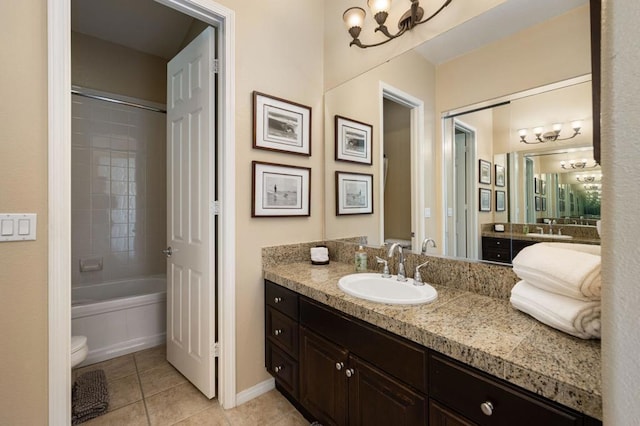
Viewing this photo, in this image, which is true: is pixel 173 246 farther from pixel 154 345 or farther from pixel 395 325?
pixel 395 325

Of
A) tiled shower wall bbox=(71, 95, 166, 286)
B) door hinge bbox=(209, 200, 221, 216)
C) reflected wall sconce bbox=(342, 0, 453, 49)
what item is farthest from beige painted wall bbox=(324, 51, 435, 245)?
tiled shower wall bbox=(71, 95, 166, 286)

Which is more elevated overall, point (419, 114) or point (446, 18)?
point (446, 18)

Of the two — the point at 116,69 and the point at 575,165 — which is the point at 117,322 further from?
the point at 575,165

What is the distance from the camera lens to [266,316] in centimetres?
189

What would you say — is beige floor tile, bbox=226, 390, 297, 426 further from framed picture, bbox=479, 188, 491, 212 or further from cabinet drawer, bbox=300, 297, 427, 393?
framed picture, bbox=479, 188, 491, 212

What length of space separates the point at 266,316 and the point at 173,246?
899mm

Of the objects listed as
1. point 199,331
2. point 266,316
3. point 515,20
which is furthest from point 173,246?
point 515,20

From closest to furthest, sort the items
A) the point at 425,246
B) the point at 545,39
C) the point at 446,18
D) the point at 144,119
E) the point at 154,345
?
the point at 545,39, the point at 446,18, the point at 425,246, the point at 154,345, the point at 144,119

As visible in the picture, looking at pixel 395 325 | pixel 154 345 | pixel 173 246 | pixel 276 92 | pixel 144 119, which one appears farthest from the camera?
pixel 144 119

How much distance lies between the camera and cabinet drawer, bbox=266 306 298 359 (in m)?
1.63

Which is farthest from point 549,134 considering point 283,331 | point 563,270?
point 283,331

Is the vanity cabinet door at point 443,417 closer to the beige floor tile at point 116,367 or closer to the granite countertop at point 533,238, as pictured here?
the granite countertop at point 533,238

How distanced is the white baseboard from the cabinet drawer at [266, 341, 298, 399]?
0.13 meters

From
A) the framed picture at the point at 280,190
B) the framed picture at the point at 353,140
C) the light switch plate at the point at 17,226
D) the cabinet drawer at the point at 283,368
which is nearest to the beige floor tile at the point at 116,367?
the cabinet drawer at the point at 283,368
